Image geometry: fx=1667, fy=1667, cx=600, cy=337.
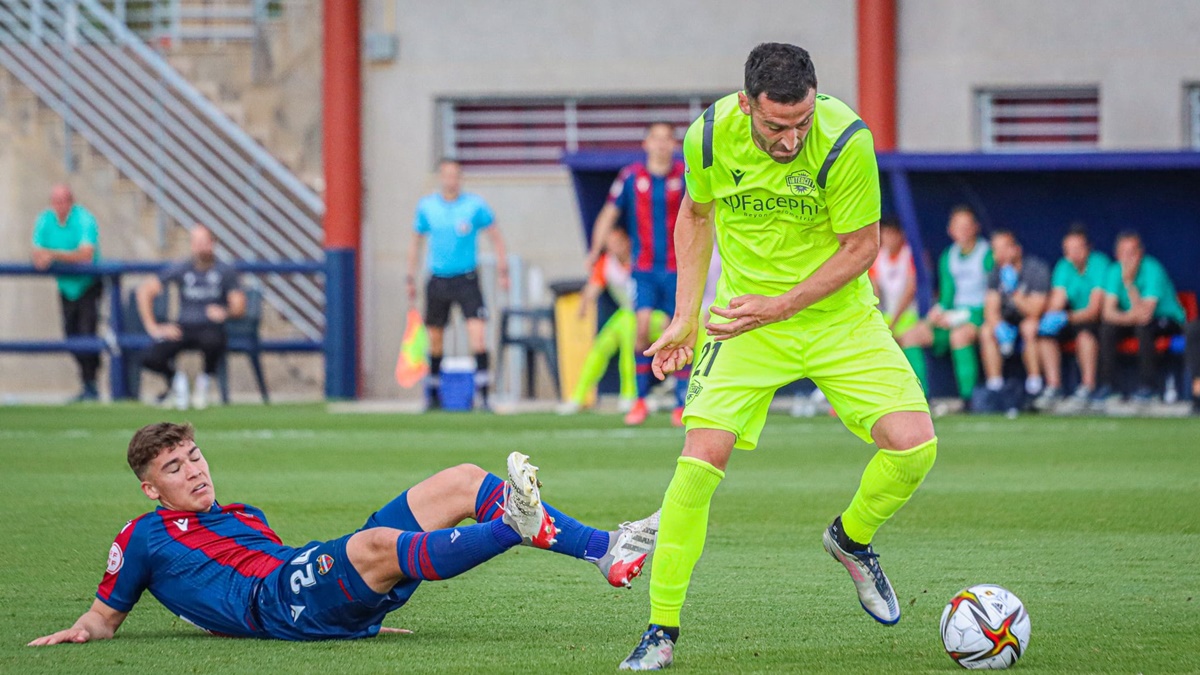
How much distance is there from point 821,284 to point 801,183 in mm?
332

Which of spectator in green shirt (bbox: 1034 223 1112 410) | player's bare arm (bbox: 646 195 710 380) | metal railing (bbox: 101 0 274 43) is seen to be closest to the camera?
player's bare arm (bbox: 646 195 710 380)

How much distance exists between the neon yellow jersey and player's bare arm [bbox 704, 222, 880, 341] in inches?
2.1


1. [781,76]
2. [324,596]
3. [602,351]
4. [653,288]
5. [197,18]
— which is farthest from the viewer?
[197,18]

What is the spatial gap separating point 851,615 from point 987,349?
10582 millimetres

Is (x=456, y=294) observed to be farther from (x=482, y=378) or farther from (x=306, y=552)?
(x=306, y=552)

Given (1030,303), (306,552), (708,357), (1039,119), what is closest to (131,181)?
(1039,119)

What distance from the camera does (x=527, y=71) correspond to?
68.0 ft

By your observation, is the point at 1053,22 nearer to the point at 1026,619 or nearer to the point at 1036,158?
the point at 1036,158

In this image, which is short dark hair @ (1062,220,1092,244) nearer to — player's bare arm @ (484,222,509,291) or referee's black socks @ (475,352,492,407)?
player's bare arm @ (484,222,509,291)

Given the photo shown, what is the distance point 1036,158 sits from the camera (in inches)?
637

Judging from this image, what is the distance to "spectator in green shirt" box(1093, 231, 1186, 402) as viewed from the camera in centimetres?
1557

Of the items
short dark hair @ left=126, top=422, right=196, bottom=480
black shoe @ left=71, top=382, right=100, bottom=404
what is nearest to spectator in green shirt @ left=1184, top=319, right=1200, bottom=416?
black shoe @ left=71, top=382, right=100, bottom=404

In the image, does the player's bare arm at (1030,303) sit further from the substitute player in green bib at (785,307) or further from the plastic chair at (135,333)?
the substitute player in green bib at (785,307)

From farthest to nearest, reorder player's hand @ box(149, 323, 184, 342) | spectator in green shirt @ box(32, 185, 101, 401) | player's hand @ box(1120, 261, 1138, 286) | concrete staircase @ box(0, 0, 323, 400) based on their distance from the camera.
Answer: concrete staircase @ box(0, 0, 323, 400) < spectator in green shirt @ box(32, 185, 101, 401) < player's hand @ box(149, 323, 184, 342) < player's hand @ box(1120, 261, 1138, 286)
